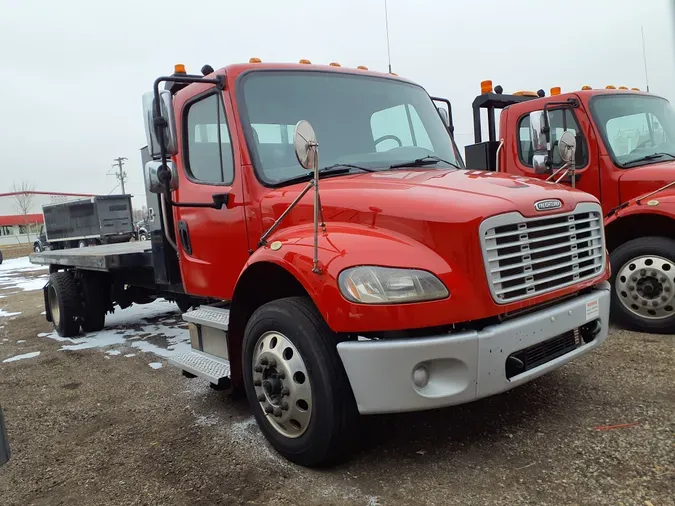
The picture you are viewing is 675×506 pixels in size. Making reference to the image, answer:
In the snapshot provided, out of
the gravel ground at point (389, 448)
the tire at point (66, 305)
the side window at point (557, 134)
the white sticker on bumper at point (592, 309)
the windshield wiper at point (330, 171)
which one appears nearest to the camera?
the gravel ground at point (389, 448)

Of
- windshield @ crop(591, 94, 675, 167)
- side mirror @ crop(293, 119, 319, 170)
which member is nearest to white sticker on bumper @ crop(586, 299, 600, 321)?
side mirror @ crop(293, 119, 319, 170)

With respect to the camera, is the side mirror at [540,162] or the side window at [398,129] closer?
the side window at [398,129]

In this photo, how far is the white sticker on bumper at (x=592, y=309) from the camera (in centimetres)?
302

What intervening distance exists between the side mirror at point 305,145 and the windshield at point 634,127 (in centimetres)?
398

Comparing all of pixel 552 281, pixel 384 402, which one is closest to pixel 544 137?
pixel 552 281

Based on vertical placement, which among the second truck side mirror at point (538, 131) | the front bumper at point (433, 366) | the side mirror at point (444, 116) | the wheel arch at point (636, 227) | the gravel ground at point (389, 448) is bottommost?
the gravel ground at point (389, 448)

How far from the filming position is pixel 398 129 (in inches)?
154

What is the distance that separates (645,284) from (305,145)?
3716 mm

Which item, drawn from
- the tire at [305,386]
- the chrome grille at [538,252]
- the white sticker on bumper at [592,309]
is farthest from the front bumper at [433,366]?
the white sticker on bumper at [592,309]

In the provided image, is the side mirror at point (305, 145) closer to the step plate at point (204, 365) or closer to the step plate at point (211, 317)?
the step plate at point (211, 317)

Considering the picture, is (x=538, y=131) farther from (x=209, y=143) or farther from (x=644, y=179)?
(x=209, y=143)

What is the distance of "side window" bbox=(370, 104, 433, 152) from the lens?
3744 millimetres

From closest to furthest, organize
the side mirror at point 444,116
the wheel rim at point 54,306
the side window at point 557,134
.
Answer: the side mirror at point 444,116 < the side window at point 557,134 < the wheel rim at point 54,306

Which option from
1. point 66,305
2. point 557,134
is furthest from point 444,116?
point 66,305
